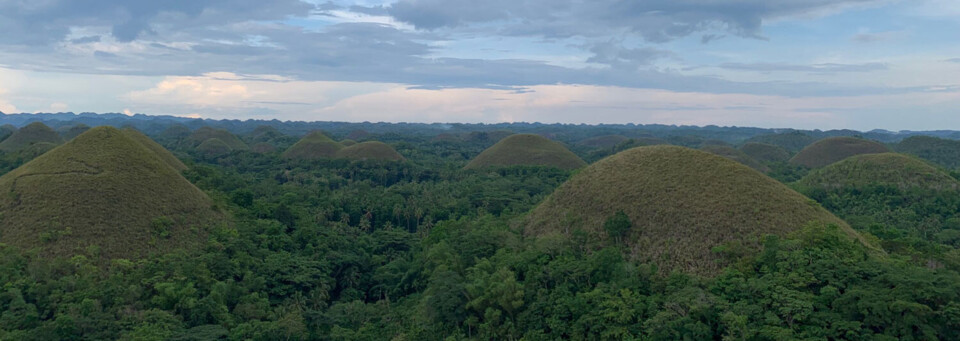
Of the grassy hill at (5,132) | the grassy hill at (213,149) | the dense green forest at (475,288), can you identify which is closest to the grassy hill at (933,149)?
the dense green forest at (475,288)

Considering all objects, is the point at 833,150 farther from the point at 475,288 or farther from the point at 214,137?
the point at 214,137

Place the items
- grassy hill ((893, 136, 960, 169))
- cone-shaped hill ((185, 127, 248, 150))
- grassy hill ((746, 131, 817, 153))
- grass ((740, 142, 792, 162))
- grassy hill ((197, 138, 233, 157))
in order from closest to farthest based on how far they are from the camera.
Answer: grassy hill ((197, 138, 233, 157)) < grassy hill ((893, 136, 960, 169)) < grass ((740, 142, 792, 162)) < cone-shaped hill ((185, 127, 248, 150)) < grassy hill ((746, 131, 817, 153))

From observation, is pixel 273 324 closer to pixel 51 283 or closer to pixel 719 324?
pixel 51 283

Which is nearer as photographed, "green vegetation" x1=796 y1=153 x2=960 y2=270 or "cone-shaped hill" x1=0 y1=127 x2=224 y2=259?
"cone-shaped hill" x1=0 y1=127 x2=224 y2=259

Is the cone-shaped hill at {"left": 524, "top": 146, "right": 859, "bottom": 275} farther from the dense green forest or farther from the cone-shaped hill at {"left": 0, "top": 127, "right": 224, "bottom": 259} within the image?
the cone-shaped hill at {"left": 0, "top": 127, "right": 224, "bottom": 259}

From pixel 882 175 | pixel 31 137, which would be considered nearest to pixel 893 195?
pixel 882 175

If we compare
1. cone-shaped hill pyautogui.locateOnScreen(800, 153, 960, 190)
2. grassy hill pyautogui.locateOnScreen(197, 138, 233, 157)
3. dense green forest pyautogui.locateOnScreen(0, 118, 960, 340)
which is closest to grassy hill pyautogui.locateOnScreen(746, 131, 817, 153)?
cone-shaped hill pyautogui.locateOnScreen(800, 153, 960, 190)

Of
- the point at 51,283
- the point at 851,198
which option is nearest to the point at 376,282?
the point at 51,283
